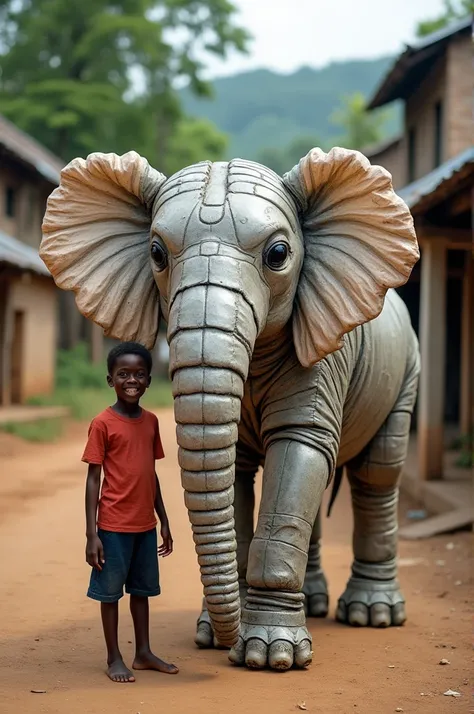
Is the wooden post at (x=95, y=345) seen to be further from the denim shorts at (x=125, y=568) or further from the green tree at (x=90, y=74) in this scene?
the denim shorts at (x=125, y=568)

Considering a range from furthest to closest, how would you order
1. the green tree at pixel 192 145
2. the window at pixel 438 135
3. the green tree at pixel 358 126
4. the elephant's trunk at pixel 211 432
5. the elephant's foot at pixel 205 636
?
1. the green tree at pixel 358 126
2. the green tree at pixel 192 145
3. the window at pixel 438 135
4. the elephant's foot at pixel 205 636
5. the elephant's trunk at pixel 211 432

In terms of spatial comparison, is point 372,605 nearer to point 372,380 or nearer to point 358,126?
point 372,380

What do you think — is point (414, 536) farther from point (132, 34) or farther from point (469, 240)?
point (132, 34)

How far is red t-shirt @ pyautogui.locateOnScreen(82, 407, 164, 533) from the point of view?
4633 mm

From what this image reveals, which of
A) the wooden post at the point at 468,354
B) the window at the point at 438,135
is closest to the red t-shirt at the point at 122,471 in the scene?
the wooden post at the point at 468,354

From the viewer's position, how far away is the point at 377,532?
20.1 feet

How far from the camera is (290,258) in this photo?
15.5ft

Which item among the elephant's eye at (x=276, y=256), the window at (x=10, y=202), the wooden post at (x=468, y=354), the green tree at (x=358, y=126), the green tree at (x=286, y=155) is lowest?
the elephant's eye at (x=276, y=256)

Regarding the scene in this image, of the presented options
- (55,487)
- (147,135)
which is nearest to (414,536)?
(55,487)

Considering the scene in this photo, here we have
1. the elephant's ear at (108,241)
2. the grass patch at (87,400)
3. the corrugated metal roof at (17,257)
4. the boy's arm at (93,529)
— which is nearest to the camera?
the boy's arm at (93,529)

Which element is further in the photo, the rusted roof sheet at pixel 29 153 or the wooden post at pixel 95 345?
the wooden post at pixel 95 345

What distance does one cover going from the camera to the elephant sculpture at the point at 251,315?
4.20m

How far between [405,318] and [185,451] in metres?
2.59

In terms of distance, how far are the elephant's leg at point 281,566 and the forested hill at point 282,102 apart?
113329mm
